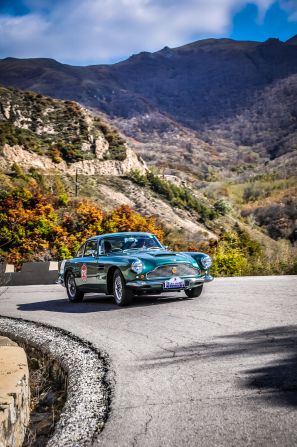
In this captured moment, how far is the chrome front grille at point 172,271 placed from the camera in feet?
29.2

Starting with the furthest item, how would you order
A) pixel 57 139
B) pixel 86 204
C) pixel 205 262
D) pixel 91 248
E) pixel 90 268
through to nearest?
pixel 57 139
pixel 86 204
pixel 91 248
pixel 90 268
pixel 205 262

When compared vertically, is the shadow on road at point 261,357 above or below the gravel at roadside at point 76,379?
above

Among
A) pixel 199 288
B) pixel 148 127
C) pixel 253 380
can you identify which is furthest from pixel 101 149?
pixel 148 127

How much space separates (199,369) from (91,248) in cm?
658

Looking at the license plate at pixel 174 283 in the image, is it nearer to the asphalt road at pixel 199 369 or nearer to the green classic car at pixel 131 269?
the green classic car at pixel 131 269

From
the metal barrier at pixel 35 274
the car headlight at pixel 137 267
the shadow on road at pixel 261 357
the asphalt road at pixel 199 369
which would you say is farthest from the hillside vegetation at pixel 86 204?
the shadow on road at pixel 261 357

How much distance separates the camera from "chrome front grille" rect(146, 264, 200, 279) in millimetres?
8900

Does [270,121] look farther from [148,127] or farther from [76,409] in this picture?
[76,409]

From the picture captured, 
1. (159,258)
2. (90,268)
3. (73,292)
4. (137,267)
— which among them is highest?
(159,258)

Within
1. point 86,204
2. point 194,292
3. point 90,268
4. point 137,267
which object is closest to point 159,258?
point 137,267

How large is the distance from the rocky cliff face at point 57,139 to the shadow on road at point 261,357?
1862 inches

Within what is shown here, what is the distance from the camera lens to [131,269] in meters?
8.86

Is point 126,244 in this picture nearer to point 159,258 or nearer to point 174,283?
point 159,258

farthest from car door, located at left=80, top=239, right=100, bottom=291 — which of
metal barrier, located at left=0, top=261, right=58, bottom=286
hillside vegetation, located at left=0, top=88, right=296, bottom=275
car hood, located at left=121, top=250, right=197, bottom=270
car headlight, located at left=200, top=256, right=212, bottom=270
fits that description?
metal barrier, located at left=0, top=261, right=58, bottom=286
